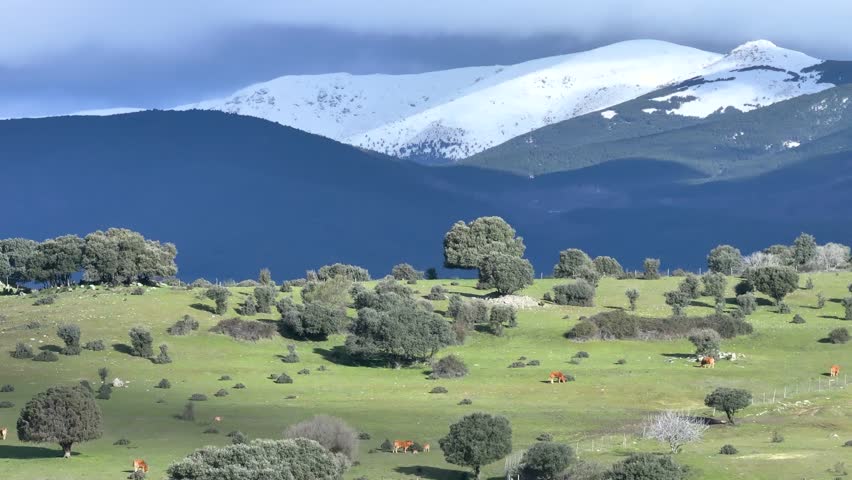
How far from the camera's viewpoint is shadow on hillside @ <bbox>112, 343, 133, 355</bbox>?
333 ft

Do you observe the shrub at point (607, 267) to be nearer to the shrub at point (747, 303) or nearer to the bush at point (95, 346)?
the shrub at point (747, 303)

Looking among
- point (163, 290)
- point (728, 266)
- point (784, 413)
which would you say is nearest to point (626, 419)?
point (784, 413)

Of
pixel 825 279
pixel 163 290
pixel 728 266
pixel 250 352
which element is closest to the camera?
pixel 250 352

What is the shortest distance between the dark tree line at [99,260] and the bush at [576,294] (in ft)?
131

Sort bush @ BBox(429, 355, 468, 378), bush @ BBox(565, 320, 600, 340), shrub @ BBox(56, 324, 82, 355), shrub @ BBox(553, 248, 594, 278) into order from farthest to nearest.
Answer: shrub @ BBox(553, 248, 594, 278), bush @ BBox(565, 320, 600, 340), shrub @ BBox(56, 324, 82, 355), bush @ BBox(429, 355, 468, 378)

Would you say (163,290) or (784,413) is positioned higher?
(163,290)

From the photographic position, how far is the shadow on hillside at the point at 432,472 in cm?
6309

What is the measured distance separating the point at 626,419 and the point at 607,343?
32589 millimetres

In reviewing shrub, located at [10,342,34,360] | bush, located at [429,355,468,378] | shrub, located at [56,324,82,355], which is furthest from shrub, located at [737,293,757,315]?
shrub, located at [10,342,34,360]

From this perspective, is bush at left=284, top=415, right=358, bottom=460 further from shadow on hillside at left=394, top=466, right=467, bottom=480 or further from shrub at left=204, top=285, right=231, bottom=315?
shrub at left=204, top=285, right=231, bottom=315

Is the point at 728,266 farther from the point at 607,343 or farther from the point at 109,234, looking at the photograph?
the point at 109,234

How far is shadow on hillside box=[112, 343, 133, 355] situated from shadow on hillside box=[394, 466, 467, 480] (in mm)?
42439

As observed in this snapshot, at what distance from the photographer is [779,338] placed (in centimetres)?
11050

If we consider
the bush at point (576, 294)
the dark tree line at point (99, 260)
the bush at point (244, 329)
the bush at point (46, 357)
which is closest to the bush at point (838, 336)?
the bush at point (576, 294)
